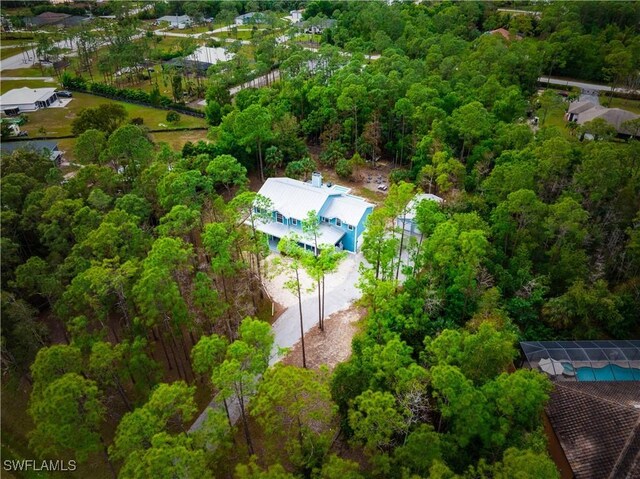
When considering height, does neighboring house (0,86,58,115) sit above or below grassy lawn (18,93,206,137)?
above

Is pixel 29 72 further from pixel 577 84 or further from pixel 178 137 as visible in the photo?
pixel 577 84

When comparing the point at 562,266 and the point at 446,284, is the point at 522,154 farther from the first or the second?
the point at 446,284

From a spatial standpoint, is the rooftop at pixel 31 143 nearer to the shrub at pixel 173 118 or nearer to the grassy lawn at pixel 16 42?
the shrub at pixel 173 118

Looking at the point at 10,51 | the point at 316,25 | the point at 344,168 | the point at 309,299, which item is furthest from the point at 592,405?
the point at 10,51

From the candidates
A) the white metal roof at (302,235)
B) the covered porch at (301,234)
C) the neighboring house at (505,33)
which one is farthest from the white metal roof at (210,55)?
the covered porch at (301,234)

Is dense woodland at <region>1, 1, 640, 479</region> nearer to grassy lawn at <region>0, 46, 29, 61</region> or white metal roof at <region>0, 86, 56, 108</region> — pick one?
white metal roof at <region>0, 86, 56, 108</region>

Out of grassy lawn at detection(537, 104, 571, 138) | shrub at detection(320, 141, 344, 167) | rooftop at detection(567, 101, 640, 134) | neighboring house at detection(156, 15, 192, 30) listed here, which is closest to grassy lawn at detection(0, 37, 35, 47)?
neighboring house at detection(156, 15, 192, 30)
